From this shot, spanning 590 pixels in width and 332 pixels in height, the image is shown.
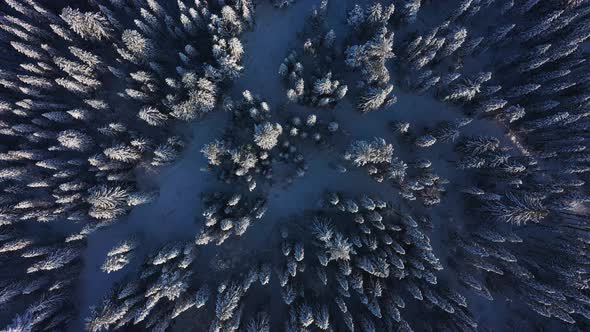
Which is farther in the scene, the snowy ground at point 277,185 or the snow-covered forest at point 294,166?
the snowy ground at point 277,185

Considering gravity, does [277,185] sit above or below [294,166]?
below

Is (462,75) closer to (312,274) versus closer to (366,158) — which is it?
(366,158)

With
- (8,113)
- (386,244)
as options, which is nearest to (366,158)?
(386,244)

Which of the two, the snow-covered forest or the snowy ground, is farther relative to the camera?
the snowy ground
